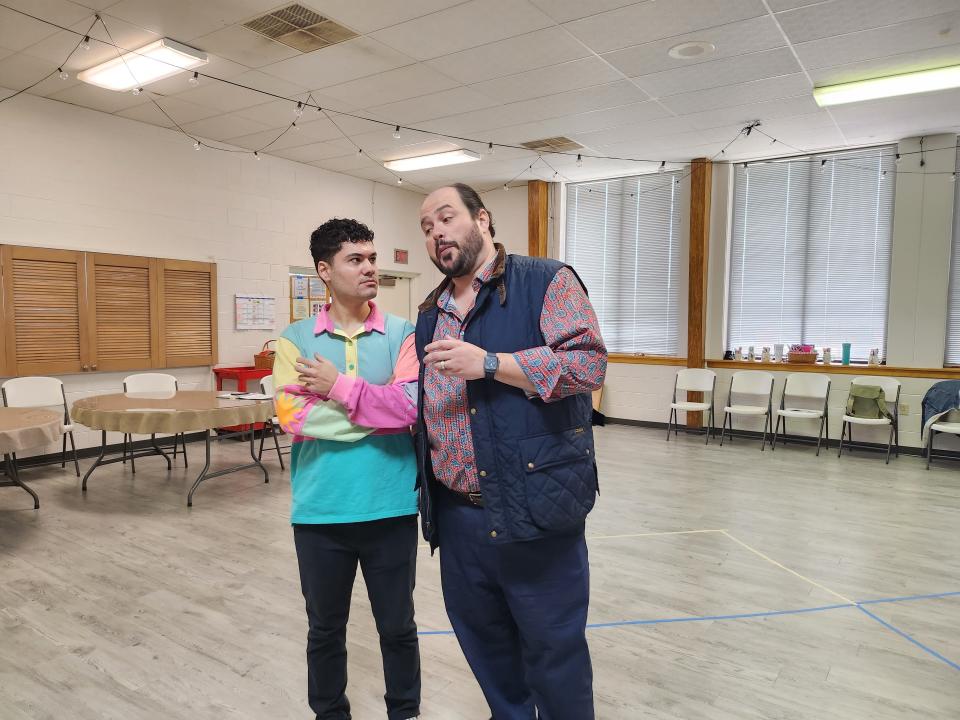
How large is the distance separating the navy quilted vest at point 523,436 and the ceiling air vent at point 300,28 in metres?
3.24

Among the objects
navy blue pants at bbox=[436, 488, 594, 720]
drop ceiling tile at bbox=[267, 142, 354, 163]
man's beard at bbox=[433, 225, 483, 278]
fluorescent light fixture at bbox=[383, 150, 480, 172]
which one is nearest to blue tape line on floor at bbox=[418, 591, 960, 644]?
navy blue pants at bbox=[436, 488, 594, 720]

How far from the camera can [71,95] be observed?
5477mm

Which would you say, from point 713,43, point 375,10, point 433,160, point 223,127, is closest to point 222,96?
point 223,127

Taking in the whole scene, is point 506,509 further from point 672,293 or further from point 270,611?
point 672,293

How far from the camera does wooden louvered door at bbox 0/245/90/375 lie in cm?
537

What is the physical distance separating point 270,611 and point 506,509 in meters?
1.99

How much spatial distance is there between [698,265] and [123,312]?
6219 mm

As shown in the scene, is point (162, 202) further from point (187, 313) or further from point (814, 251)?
point (814, 251)

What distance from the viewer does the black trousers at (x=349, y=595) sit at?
178cm

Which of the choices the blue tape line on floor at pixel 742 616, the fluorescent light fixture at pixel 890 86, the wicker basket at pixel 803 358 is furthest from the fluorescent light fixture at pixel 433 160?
the blue tape line on floor at pixel 742 616

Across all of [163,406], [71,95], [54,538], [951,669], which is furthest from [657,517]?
[71,95]

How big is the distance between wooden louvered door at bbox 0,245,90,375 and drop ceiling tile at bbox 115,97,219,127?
4.63 ft

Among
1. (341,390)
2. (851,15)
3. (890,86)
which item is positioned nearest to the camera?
(341,390)

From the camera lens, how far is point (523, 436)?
1.46 meters
